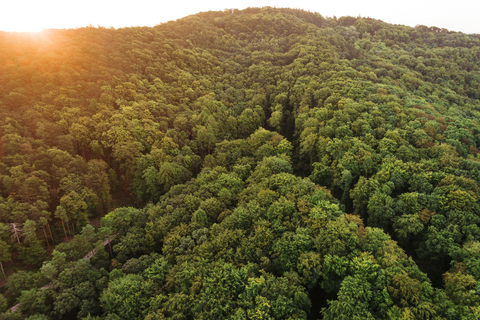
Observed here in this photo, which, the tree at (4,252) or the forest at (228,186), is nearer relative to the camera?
the forest at (228,186)

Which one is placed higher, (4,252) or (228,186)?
(228,186)

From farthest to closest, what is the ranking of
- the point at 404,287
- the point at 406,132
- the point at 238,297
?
the point at 406,132 < the point at 238,297 < the point at 404,287

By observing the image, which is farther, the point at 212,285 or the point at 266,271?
the point at 266,271

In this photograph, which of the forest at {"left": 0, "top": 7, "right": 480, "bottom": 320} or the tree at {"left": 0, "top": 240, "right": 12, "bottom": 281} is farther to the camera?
the tree at {"left": 0, "top": 240, "right": 12, "bottom": 281}

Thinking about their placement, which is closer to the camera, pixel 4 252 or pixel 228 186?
pixel 4 252

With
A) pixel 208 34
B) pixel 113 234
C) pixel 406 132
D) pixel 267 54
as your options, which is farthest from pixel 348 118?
pixel 208 34

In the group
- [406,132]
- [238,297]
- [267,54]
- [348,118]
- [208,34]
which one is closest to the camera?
[238,297]

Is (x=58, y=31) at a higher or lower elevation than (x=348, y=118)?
higher

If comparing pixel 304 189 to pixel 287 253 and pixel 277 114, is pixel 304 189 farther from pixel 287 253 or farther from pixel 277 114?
pixel 277 114
